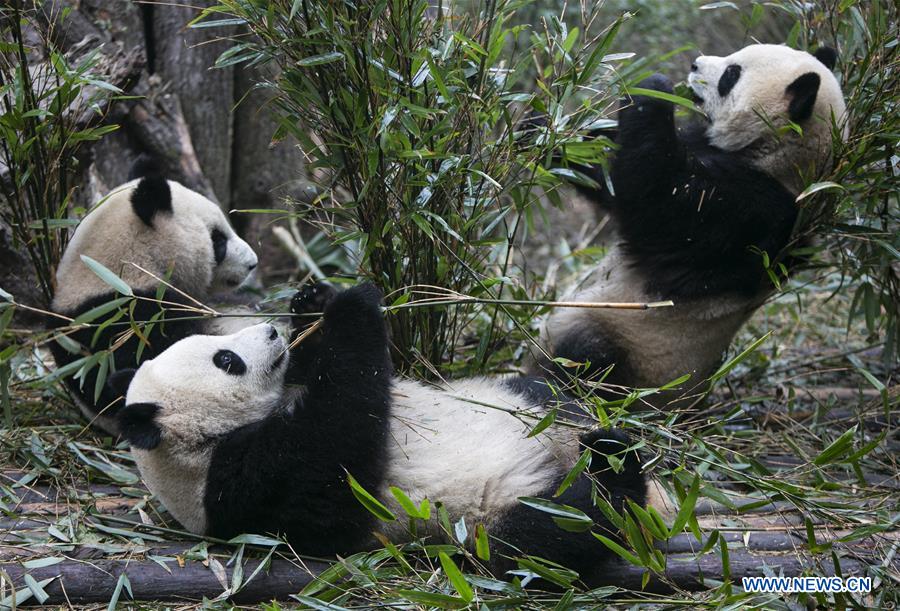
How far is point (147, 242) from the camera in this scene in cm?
397

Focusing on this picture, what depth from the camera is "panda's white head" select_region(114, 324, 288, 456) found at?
9.21 ft

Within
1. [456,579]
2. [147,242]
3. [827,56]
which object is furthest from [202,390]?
[827,56]

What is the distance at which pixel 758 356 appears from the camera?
4922mm

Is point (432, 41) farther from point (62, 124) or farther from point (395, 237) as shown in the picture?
point (62, 124)

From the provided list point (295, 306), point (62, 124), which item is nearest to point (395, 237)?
point (295, 306)

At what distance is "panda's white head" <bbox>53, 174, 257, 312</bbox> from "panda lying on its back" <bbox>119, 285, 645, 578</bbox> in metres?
0.99

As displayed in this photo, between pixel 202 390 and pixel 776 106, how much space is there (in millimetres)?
3127

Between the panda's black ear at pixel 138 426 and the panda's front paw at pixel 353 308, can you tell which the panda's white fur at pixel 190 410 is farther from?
the panda's front paw at pixel 353 308

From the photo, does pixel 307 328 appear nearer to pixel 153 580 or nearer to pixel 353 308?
pixel 353 308

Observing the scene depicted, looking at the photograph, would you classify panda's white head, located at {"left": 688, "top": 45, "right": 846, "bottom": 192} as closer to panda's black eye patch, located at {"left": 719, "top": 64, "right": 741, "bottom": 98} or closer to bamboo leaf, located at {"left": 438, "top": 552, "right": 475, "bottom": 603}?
panda's black eye patch, located at {"left": 719, "top": 64, "right": 741, "bottom": 98}

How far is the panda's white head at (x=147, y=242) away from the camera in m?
3.86

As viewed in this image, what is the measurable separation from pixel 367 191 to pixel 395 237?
11.9 inches

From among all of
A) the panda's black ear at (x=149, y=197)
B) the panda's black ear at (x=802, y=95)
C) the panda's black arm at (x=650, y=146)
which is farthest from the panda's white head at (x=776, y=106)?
the panda's black ear at (x=149, y=197)

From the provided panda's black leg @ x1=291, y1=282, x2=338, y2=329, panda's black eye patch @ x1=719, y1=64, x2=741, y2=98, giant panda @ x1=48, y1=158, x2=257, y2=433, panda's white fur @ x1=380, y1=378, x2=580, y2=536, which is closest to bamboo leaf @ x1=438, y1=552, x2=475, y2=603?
Result: panda's white fur @ x1=380, y1=378, x2=580, y2=536
